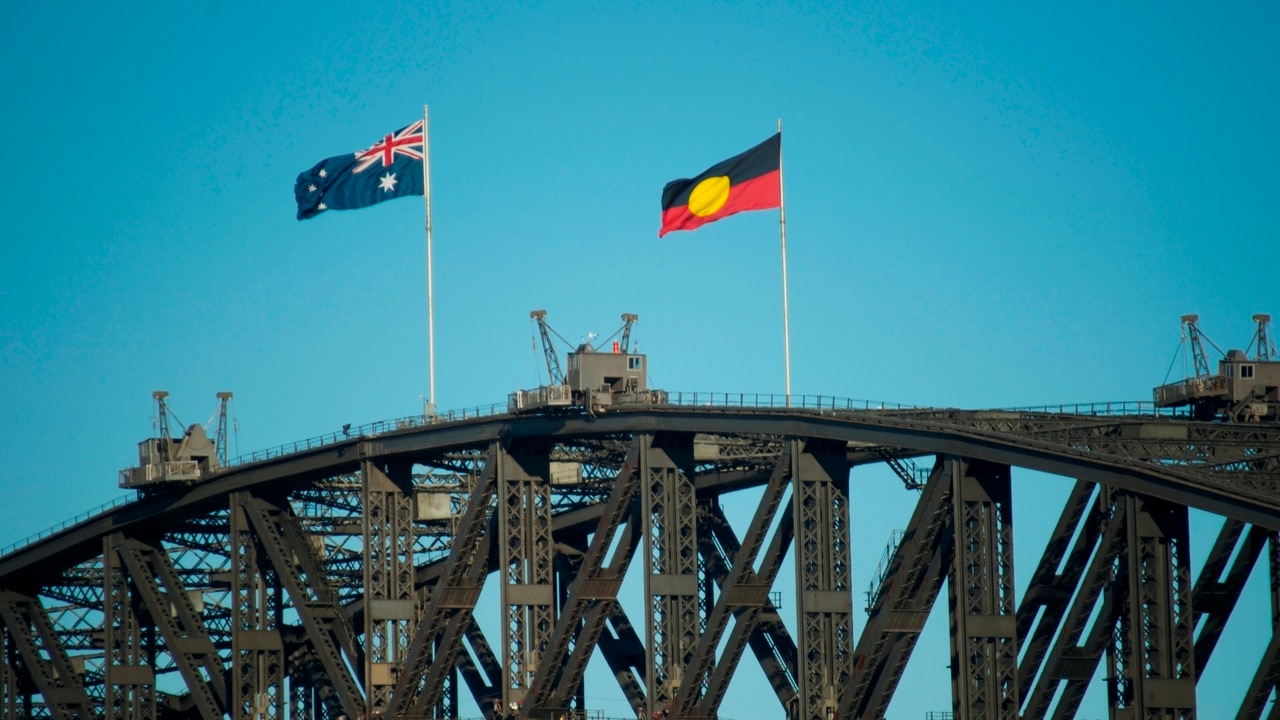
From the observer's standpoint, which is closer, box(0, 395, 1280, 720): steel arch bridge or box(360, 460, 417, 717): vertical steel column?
box(0, 395, 1280, 720): steel arch bridge

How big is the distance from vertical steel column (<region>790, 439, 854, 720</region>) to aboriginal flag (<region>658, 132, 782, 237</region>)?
1356cm

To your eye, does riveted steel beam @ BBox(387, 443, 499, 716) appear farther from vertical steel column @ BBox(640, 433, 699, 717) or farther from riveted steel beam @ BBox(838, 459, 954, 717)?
riveted steel beam @ BBox(838, 459, 954, 717)

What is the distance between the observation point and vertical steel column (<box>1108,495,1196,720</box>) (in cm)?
9500

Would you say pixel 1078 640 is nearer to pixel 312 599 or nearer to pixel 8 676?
pixel 312 599

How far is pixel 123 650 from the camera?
152m

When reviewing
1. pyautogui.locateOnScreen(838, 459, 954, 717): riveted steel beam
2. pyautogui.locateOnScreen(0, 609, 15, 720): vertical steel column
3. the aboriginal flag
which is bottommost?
pyautogui.locateOnScreen(0, 609, 15, 720): vertical steel column

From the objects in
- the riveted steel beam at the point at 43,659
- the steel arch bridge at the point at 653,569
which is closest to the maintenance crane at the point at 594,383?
the steel arch bridge at the point at 653,569

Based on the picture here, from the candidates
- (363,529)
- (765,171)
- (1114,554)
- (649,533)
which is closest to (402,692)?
(363,529)

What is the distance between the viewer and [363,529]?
13400cm

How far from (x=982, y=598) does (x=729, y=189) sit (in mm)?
26921

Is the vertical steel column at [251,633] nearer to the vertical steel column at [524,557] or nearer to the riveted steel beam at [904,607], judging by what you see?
the vertical steel column at [524,557]

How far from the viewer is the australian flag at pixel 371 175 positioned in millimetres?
137500

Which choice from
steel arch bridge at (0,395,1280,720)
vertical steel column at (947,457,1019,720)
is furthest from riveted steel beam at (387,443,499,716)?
vertical steel column at (947,457,1019,720)

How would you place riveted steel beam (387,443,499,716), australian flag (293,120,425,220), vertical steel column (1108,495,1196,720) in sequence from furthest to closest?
australian flag (293,120,425,220) → riveted steel beam (387,443,499,716) → vertical steel column (1108,495,1196,720)
